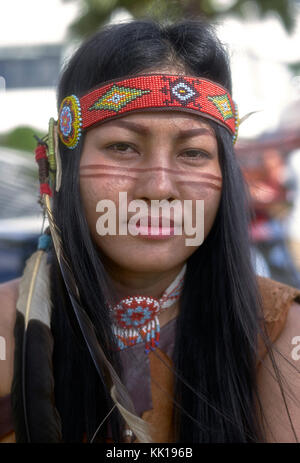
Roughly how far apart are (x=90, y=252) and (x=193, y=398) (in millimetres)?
554

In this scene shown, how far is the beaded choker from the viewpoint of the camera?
1.48m

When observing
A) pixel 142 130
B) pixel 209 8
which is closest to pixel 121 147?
pixel 142 130

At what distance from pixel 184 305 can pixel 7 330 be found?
565 millimetres

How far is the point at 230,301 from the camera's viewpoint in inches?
60.0

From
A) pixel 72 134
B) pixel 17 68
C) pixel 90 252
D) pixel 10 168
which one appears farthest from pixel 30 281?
pixel 17 68

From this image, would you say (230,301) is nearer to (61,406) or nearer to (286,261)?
(61,406)

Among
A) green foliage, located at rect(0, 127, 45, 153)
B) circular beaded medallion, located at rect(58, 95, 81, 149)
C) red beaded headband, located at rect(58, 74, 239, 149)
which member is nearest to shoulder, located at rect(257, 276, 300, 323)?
red beaded headband, located at rect(58, 74, 239, 149)

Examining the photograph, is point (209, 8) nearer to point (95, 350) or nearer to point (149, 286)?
point (149, 286)

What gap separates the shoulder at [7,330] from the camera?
135 cm

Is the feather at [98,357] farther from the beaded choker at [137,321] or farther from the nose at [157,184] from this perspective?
the nose at [157,184]

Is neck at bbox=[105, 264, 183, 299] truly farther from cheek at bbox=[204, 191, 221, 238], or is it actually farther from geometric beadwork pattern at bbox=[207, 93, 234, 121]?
geometric beadwork pattern at bbox=[207, 93, 234, 121]

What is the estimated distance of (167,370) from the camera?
1.53 meters

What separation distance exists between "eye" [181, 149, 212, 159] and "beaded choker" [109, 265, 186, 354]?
0.45 meters

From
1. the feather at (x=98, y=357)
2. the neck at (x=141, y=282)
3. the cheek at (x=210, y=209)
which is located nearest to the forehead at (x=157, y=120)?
the cheek at (x=210, y=209)
